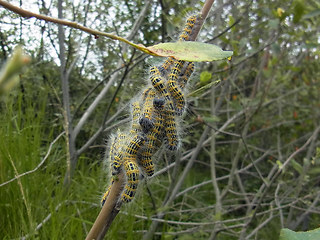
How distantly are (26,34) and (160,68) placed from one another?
304 centimetres

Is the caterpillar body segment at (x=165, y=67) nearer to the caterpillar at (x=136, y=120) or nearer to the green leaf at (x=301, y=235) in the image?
the caterpillar at (x=136, y=120)

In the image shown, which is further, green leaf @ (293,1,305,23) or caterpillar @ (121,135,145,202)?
green leaf @ (293,1,305,23)

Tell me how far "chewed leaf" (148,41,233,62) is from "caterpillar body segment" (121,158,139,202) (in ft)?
1.33

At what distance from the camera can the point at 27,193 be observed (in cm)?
249

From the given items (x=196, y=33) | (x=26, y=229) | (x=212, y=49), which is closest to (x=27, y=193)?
(x=26, y=229)

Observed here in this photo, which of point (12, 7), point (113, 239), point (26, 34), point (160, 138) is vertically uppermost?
point (26, 34)

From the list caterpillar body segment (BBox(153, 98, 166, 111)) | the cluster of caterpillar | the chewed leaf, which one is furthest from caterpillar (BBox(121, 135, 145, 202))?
the chewed leaf

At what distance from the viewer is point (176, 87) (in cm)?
101

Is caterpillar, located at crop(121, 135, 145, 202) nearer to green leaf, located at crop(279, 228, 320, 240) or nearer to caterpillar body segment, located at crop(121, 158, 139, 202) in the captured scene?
caterpillar body segment, located at crop(121, 158, 139, 202)

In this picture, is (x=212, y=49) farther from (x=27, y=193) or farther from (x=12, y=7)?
(x=27, y=193)

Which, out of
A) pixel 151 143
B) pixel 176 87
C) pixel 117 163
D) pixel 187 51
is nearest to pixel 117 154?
pixel 117 163

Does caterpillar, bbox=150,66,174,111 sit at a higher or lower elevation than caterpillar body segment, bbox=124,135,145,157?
higher

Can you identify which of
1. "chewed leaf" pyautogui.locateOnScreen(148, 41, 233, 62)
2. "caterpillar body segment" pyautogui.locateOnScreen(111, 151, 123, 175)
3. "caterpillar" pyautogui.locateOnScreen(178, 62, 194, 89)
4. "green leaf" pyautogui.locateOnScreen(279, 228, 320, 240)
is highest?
"chewed leaf" pyautogui.locateOnScreen(148, 41, 233, 62)

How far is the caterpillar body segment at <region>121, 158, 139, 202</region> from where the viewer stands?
0.92 m
